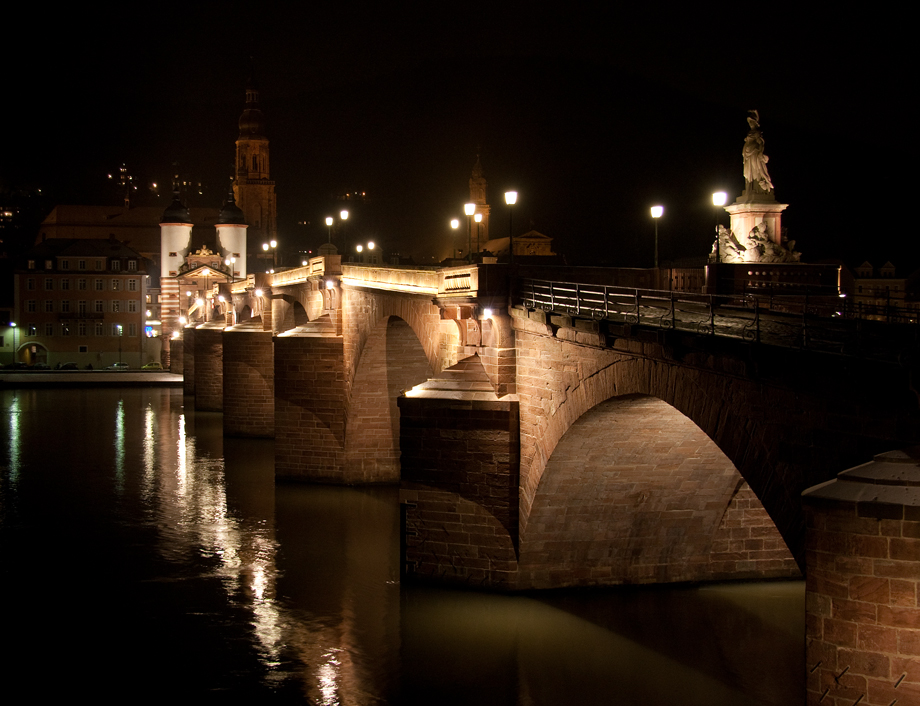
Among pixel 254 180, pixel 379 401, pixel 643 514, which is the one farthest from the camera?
pixel 254 180

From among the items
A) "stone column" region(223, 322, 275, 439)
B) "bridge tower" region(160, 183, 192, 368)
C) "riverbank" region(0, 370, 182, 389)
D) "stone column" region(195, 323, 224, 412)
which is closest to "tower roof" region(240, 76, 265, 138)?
"bridge tower" region(160, 183, 192, 368)

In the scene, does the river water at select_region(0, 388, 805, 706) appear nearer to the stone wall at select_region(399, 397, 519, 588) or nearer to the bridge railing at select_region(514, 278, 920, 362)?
the stone wall at select_region(399, 397, 519, 588)

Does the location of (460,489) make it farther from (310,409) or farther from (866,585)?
(310,409)

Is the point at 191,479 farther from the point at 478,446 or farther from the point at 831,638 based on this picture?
the point at 831,638

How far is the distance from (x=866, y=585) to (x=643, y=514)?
11319 mm

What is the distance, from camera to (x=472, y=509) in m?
20.4

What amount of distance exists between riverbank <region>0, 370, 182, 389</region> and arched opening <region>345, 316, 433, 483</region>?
145 ft

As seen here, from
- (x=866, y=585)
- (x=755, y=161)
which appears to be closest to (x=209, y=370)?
(x=755, y=161)

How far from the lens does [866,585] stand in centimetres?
894

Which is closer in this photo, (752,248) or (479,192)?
(752,248)

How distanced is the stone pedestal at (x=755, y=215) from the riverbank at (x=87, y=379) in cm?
5957

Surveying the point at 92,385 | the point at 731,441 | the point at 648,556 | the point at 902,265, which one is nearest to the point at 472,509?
the point at 648,556

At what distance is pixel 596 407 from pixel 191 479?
2300cm

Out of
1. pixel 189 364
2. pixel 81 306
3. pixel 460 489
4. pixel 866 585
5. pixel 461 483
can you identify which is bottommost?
pixel 460 489
